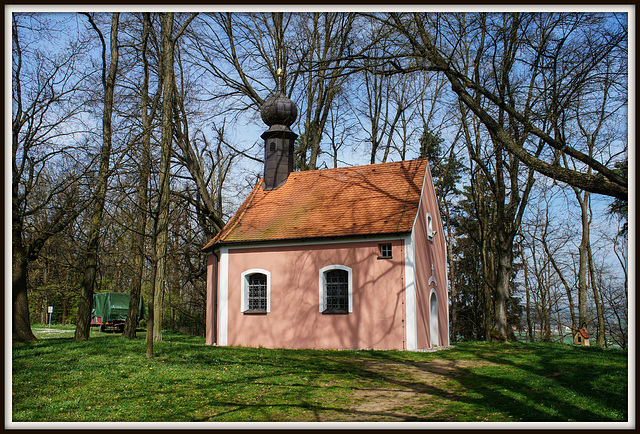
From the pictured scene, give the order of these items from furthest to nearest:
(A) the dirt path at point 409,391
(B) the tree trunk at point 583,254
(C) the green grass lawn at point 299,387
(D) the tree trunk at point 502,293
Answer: (B) the tree trunk at point 583,254, (D) the tree trunk at point 502,293, (A) the dirt path at point 409,391, (C) the green grass lawn at point 299,387

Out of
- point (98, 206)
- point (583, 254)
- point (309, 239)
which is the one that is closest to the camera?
point (98, 206)

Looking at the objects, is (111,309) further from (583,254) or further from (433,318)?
(583,254)

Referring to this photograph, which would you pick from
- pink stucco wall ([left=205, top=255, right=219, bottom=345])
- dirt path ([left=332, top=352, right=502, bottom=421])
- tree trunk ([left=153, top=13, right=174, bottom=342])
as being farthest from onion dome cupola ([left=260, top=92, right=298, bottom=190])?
dirt path ([left=332, top=352, right=502, bottom=421])

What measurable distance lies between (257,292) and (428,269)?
585 cm

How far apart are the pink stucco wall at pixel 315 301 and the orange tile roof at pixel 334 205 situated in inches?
21.3

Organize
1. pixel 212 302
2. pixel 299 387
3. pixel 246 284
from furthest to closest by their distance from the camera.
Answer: pixel 212 302 → pixel 246 284 → pixel 299 387

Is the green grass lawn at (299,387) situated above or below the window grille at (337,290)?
below

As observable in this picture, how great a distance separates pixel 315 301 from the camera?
645 inches

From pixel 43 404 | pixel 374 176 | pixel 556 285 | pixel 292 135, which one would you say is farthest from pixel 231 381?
pixel 556 285

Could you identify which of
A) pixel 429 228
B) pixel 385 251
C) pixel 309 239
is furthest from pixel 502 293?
pixel 309 239

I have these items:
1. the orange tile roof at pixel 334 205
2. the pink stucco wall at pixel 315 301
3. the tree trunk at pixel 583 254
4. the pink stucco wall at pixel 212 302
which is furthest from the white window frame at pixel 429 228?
the tree trunk at pixel 583 254

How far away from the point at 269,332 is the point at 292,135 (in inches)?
315

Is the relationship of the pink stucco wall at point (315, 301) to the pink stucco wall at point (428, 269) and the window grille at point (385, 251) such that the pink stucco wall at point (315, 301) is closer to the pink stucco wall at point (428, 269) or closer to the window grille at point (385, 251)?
the window grille at point (385, 251)

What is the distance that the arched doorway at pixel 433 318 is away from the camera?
57.3 ft
